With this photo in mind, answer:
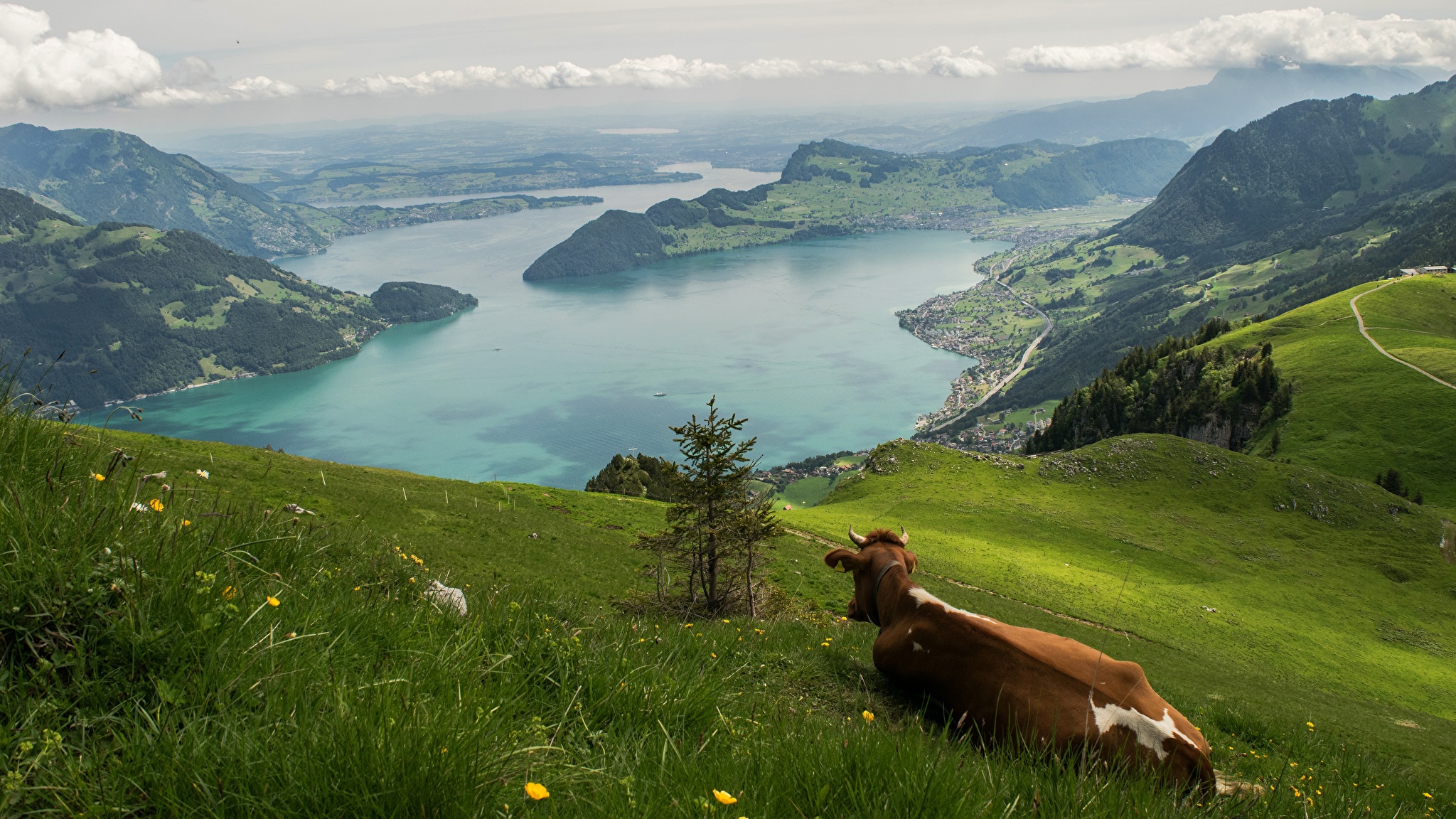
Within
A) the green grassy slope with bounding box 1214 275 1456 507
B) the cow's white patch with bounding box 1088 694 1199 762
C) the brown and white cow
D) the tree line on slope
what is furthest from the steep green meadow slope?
the tree line on slope

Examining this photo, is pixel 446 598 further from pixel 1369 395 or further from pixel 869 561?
pixel 1369 395

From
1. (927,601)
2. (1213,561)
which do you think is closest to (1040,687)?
(927,601)

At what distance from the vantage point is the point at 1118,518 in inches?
1836

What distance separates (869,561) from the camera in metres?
10.4

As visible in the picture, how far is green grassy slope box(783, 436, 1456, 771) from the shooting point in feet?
85.8

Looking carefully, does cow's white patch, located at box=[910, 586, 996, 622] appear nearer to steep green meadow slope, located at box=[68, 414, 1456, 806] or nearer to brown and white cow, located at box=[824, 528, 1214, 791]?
brown and white cow, located at box=[824, 528, 1214, 791]

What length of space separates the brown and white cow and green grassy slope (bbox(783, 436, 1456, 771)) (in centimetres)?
1392

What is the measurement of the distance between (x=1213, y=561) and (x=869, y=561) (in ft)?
131

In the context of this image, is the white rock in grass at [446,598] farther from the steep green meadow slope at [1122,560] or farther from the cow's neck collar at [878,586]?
the cow's neck collar at [878,586]

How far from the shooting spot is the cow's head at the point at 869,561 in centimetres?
1012

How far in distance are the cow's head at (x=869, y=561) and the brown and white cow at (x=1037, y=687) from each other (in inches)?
64.9

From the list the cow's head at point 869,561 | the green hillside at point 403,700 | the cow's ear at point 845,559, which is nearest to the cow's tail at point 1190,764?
the green hillside at point 403,700

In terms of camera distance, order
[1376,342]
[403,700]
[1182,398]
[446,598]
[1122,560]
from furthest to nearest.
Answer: [1182,398] → [1376,342] → [1122,560] → [446,598] → [403,700]

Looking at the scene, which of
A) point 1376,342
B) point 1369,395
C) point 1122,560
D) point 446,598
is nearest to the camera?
point 446,598
